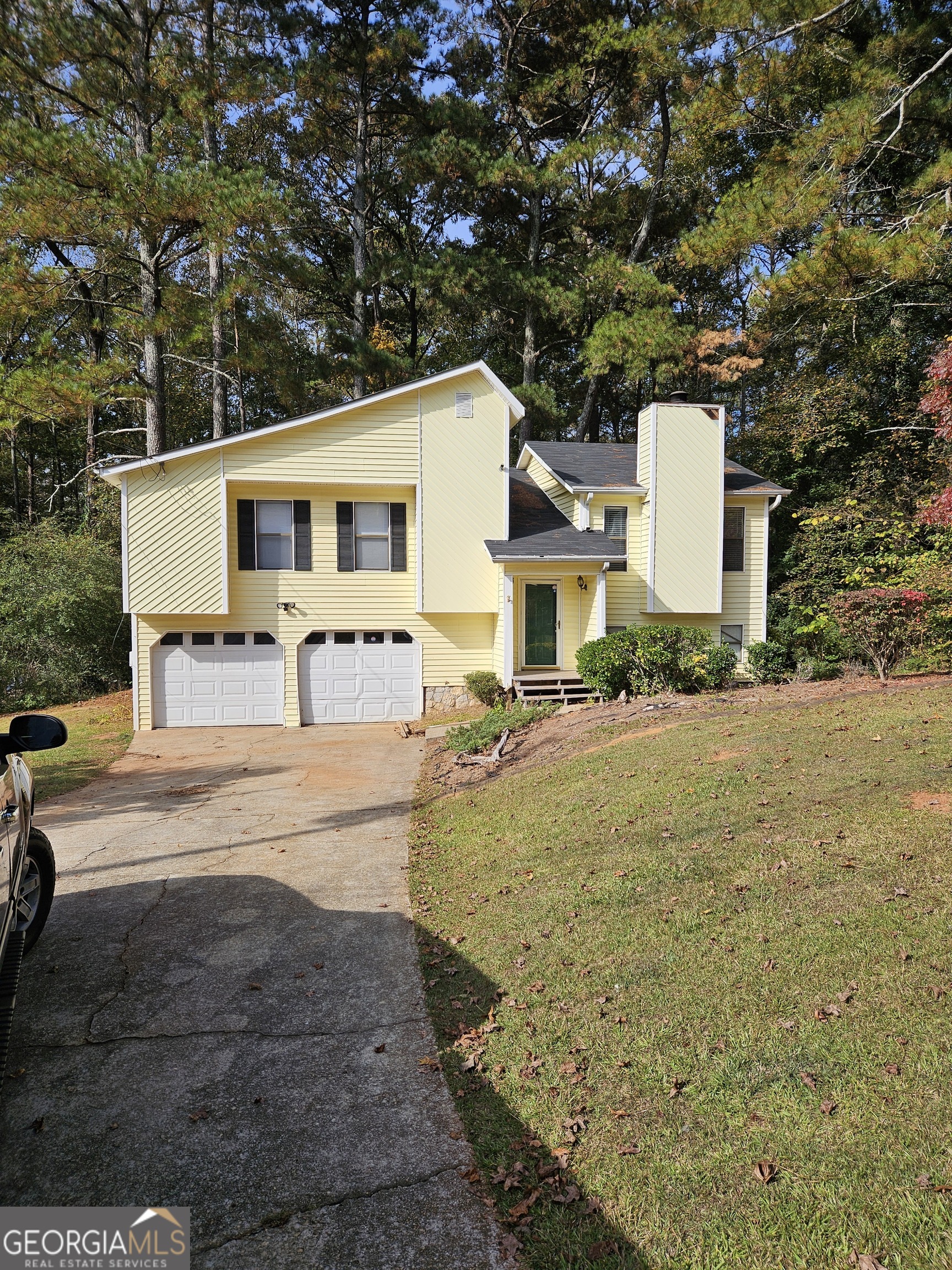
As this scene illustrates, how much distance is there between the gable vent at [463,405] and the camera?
52.4 ft

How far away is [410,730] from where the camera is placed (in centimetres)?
1506

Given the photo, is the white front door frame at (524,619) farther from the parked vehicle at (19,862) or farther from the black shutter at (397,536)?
the parked vehicle at (19,862)

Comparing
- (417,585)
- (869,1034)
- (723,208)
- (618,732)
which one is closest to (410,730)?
(417,585)

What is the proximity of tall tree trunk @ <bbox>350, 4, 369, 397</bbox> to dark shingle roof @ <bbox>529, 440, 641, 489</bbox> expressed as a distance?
6.60 m

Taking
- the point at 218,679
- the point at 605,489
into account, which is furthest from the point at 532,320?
the point at 218,679

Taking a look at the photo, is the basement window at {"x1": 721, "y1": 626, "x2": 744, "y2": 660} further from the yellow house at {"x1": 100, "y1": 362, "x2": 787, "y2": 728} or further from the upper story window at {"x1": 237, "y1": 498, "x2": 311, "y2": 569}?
Result: the upper story window at {"x1": 237, "y1": 498, "x2": 311, "y2": 569}

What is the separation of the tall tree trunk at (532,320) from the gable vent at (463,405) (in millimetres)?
7778

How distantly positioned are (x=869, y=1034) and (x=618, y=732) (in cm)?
731

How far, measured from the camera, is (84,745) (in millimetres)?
13969

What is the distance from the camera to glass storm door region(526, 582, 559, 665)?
16.5 metres

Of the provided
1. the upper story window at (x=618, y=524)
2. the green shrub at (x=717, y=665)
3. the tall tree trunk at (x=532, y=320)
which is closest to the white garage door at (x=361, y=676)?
the upper story window at (x=618, y=524)

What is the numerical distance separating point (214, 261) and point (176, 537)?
11.8 metres

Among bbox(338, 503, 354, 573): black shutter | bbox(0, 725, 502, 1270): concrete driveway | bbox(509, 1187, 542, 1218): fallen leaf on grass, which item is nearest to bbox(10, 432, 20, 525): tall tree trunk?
bbox(338, 503, 354, 573): black shutter

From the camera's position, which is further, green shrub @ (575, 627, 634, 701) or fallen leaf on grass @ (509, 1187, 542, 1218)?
green shrub @ (575, 627, 634, 701)
